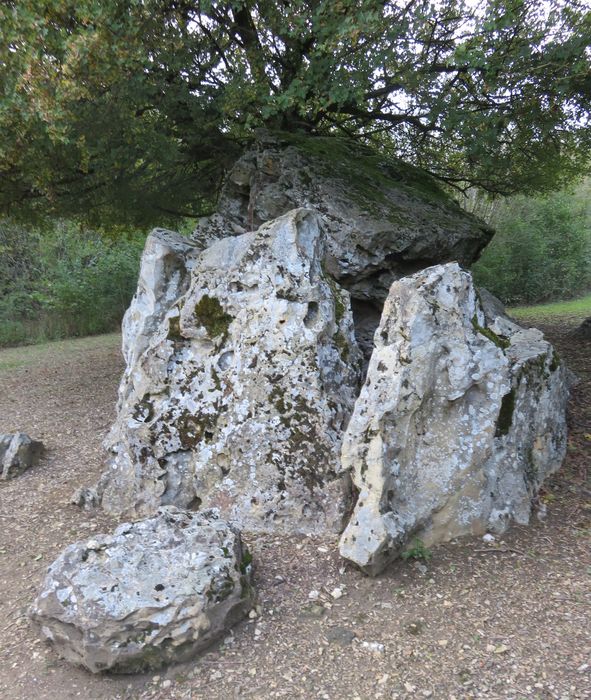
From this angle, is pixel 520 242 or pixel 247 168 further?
pixel 520 242

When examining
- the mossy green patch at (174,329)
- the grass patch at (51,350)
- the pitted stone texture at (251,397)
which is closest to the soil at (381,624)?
the pitted stone texture at (251,397)

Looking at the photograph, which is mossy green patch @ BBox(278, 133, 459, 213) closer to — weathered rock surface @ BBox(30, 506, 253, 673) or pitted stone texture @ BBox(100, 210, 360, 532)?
pitted stone texture @ BBox(100, 210, 360, 532)

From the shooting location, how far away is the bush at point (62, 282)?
721 inches

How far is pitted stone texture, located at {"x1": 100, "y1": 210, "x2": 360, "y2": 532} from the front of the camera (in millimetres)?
4438

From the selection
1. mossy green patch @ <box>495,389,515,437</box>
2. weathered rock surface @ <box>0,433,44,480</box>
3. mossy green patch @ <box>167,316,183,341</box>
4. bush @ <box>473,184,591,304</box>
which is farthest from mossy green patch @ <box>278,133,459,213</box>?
bush @ <box>473,184,591,304</box>

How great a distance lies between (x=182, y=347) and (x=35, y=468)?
2553mm

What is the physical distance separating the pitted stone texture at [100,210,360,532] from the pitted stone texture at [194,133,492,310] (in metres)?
1.69

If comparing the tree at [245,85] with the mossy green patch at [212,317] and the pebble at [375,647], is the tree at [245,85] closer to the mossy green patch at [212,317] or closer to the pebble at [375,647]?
the mossy green patch at [212,317]

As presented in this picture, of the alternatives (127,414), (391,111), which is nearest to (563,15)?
(391,111)

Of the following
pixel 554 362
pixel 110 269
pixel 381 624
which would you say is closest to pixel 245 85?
pixel 554 362

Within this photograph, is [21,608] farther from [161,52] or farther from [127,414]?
[161,52]

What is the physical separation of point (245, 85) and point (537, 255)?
51.1ft

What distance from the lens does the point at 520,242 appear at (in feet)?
65.4

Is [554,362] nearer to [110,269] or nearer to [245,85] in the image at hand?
[245,85]
